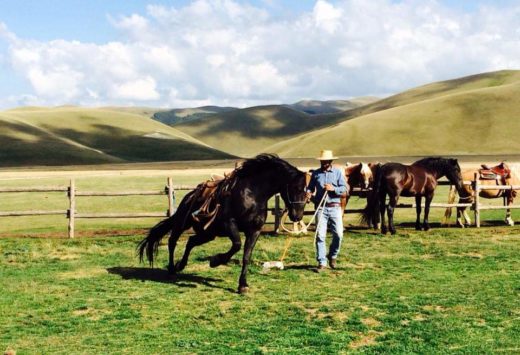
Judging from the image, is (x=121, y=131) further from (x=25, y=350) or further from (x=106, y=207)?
(x=25, y=350)

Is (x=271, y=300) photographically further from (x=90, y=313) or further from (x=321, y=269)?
(x=90, y=313)

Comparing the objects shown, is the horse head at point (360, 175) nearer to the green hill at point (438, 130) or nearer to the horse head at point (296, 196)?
the horse head at point (296, 196)

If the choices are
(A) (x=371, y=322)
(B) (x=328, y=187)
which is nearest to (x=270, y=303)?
(A) (x=371, y=322)

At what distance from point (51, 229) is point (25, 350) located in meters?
13.4

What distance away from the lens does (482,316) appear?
821 centimetres

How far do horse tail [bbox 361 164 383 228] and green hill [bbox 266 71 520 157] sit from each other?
108 meters

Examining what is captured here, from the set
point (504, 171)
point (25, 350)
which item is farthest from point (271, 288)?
point (504, 171)

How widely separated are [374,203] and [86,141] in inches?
5780

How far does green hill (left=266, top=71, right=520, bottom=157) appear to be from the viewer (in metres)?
126

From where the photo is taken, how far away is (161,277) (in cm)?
1145

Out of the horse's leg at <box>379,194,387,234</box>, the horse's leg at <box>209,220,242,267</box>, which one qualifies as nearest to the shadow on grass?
the horse's leg at <box>209,220,242,267</box>

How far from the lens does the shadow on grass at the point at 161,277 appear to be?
1085 centimetres

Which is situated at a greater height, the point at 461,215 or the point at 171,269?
the point at 461,215

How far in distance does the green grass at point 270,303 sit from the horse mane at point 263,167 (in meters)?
2.16
